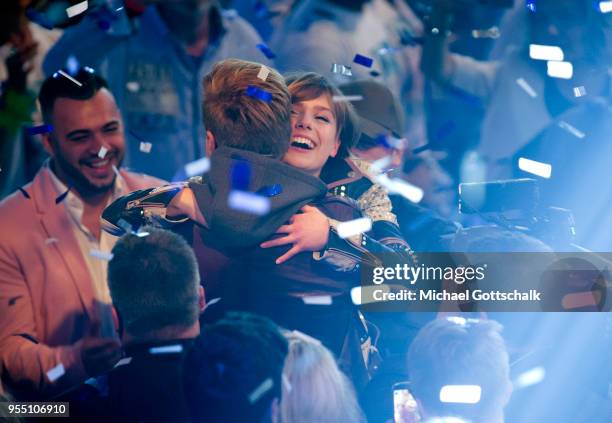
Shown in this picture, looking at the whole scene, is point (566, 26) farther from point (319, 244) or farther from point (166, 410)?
point (166, 410)

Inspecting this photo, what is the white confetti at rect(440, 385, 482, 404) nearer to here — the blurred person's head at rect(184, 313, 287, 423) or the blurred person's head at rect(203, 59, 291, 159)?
the blurred person's head at rect(184, 313, 287, 423)

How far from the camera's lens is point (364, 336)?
2506mm

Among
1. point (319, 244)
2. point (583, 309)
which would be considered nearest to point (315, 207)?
point (319, 244)

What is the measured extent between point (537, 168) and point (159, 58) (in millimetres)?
1307

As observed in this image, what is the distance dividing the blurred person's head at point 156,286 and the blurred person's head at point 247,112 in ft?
1.15

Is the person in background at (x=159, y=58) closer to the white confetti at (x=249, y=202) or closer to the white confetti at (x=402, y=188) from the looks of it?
the white confetti at (x=249, y=202)

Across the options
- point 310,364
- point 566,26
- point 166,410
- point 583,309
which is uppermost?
point 566,26

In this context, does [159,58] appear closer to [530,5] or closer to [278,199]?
[278,199]

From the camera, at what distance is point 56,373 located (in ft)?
8.22

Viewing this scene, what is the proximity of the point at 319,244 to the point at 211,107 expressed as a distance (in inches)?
22.0

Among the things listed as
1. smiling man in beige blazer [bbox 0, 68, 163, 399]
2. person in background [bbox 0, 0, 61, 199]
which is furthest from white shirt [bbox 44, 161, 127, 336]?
person in background [bbox 0, 0, 61, 199]

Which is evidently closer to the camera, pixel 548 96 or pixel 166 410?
pixel 166 410

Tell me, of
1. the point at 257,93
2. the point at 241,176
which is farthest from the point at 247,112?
the point at 241,176

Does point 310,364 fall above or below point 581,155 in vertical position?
below
